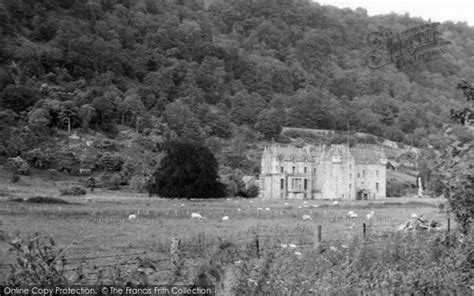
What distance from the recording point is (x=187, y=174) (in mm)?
61750

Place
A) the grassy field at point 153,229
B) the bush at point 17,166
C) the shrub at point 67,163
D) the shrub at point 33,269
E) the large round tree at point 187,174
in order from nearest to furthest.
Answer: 1. the shrub at point 33,269
2. the grassy field at point 153,229
3. the large round tree at point 187,174
4. the bush at point 17,166
5. the shrub at point 67,163

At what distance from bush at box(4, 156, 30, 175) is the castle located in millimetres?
30219

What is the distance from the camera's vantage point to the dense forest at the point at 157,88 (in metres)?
109

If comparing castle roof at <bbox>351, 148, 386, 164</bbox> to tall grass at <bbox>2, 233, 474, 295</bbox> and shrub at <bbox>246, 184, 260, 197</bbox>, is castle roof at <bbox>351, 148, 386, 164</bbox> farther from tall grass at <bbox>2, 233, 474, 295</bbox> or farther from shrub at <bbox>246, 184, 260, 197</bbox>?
tall grass at <bbox>2, 233, 474, 295</bbox>

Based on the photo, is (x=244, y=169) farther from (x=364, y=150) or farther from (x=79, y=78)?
(x=79, y=78)

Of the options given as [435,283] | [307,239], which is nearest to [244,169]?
[307,239]

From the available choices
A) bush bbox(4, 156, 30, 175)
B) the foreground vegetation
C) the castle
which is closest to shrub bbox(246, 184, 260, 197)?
the castle

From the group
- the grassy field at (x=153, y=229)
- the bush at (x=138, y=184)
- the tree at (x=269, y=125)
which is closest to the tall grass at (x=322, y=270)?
the grassy field at (x=153, y=229)

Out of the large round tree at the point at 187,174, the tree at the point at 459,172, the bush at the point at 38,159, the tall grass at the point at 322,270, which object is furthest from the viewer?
the bush at the point at 38,159

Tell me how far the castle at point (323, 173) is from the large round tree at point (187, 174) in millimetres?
16290

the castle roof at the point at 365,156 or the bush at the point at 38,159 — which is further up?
the castle roof at the point at 365,156
